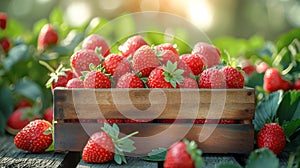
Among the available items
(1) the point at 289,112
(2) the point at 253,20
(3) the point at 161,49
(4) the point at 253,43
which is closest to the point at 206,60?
(3) the point at 161,49

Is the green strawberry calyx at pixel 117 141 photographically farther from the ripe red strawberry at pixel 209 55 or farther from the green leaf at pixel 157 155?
the ripe red strawberry at pixel 209 55

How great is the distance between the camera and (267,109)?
148cm

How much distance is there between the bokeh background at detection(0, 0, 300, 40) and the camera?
24.3 feet

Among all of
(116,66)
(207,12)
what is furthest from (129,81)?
(207,12)

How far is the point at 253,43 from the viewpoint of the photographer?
8.08 feet

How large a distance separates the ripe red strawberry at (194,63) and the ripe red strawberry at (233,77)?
8cm

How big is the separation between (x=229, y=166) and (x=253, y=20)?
6884 mm

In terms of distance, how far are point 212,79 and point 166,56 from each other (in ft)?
0.49

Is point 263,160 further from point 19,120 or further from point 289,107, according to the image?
point 19,120

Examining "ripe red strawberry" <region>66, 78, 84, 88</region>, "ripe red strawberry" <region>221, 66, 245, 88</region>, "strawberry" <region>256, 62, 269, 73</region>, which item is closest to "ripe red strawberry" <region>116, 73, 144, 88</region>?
"ripe red strawberry" <region>66, 78, 84, 88</region>

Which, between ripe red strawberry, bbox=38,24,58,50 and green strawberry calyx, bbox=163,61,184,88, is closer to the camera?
green strawberry calyx, bbox=163,61,184,88

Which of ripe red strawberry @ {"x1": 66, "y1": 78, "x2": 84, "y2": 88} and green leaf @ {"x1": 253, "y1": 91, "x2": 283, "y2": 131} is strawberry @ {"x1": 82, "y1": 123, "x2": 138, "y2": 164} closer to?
ripe red strawberry @ {"x1": 66, "y1": 78, "x2": 84, "y2": 88}

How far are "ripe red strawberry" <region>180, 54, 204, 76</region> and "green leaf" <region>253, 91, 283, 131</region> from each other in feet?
0.84

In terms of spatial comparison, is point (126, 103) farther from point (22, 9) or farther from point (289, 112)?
point (22, 9)
